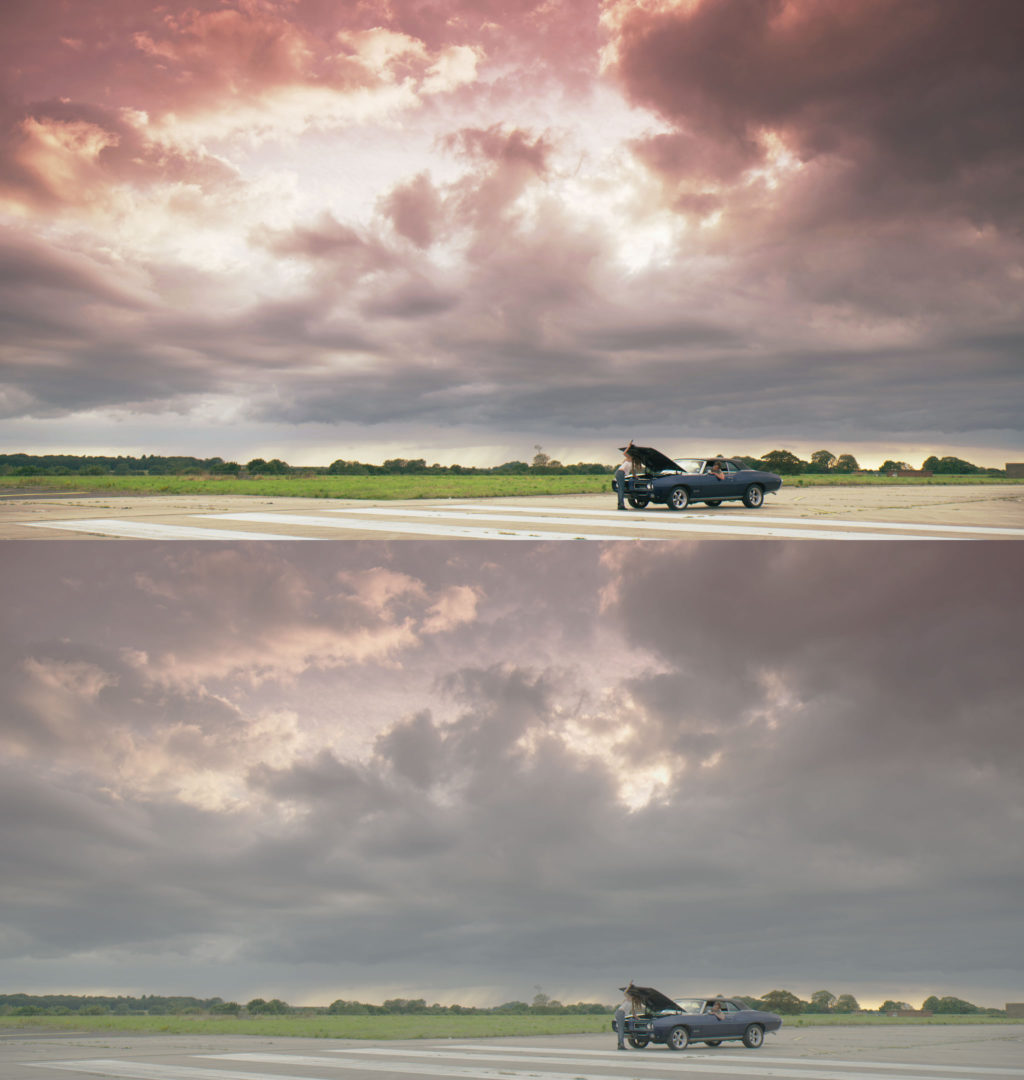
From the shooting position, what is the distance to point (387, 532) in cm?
1948

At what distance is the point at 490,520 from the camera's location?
2200 centimetres

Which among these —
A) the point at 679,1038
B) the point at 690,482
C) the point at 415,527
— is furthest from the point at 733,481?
the point at 679,1038

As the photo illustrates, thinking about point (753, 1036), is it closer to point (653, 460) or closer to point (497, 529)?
point (497, 529)

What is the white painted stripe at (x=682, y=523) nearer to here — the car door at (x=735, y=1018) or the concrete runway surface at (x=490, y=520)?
the concrete runway surface at (x=490, y=520)

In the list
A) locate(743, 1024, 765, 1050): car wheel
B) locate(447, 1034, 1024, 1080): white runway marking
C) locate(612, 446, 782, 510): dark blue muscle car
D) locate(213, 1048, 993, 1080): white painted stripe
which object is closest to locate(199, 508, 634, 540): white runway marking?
locate(612, 446, 782, 510): dark blue muscle car

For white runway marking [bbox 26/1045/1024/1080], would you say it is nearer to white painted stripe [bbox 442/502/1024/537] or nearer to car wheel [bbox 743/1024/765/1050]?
car wheel [bbox 743/1024/765/1050]

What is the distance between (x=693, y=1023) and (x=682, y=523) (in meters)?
10.5

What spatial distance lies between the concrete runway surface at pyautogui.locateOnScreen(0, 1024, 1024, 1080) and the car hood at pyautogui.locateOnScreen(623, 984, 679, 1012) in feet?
2.91

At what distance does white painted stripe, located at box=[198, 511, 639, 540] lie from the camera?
1844 centimetres

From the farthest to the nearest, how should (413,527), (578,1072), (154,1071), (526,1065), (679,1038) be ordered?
1. (413,527)
2. (679,1038)
3. (526,1065)
4. (154,1071)
5. (578,1072)

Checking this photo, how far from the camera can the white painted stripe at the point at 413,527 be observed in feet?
60.5

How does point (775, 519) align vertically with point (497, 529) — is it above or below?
above

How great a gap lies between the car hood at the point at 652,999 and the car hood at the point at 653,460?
1327cm

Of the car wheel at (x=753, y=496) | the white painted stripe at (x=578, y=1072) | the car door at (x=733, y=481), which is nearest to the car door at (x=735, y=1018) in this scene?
the white painted stripe at (x=578, y=1072)
